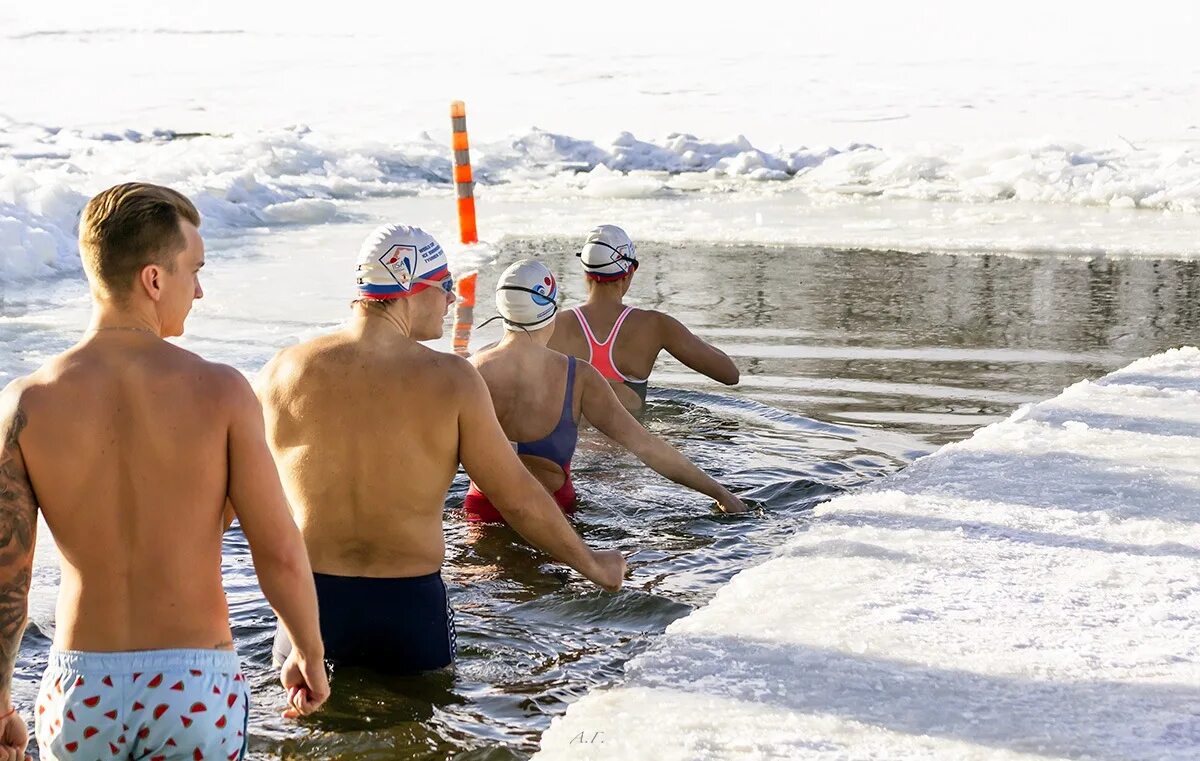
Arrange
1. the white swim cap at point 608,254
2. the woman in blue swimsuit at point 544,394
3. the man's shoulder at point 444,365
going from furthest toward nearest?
1. the white swim cap at point 608,254
2. the woman in blue swimsuit at point 544,394
3. the man's shoulder at point 444,365

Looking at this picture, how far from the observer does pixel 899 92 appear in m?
33.1

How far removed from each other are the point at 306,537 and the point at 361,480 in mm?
265

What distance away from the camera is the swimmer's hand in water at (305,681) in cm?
307

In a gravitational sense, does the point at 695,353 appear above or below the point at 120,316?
below

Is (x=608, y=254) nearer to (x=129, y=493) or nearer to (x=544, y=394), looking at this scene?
(x=544, y=394)

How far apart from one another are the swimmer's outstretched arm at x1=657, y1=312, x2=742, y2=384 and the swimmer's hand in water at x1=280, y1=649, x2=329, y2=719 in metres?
4.98

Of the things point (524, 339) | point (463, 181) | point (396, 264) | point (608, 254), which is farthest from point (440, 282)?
point (463, 181)

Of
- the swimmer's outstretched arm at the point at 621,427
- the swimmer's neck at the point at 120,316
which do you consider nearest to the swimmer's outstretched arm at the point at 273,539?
the swimmer's neck at the point at 120,316

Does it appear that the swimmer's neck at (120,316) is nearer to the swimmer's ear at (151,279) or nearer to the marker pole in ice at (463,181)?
the swimmer's ear at (151,279)

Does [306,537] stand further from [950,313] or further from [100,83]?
[100,83]

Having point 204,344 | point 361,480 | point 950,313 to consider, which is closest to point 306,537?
point 361,480

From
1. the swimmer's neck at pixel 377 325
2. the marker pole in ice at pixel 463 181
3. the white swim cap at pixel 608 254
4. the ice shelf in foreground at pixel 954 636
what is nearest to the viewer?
the ice shelf in foreground at pixel 954 636

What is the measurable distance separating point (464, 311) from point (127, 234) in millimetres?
8624

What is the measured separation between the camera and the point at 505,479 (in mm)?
4316
